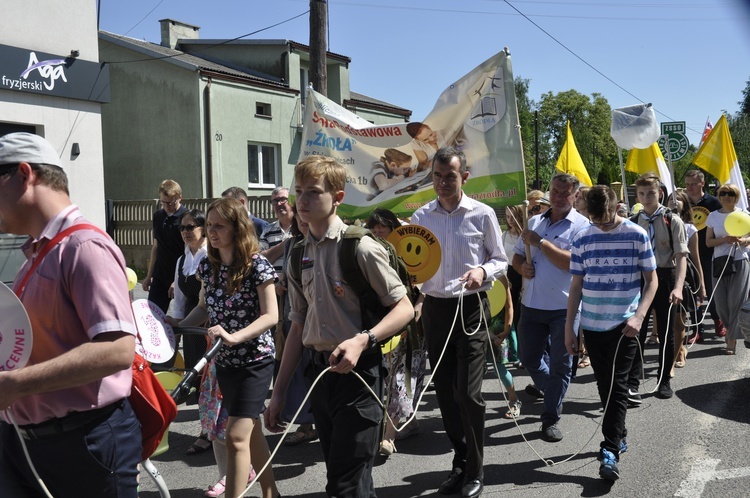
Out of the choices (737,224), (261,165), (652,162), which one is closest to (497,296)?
(737,224)

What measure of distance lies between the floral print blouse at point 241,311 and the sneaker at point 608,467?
88.6 inches

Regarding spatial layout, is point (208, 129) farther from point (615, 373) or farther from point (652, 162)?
point (615, 373)

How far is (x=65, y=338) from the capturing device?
2355 millimetres

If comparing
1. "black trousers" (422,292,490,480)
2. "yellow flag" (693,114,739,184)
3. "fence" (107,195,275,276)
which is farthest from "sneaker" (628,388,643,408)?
"fence" (107,195,275,276)

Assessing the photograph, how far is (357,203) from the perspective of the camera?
7.82 metres

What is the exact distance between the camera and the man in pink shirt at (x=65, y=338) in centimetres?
229

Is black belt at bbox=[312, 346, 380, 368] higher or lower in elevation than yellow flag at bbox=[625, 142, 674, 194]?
lower

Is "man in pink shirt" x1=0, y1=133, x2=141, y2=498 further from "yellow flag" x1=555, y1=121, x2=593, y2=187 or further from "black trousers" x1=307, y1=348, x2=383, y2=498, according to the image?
"yellow flag" x1=555, y1=121, x2=593, y2=187

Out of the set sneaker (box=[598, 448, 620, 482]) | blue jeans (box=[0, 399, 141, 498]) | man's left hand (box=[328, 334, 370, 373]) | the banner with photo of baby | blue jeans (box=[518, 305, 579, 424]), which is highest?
the banner with photo of baby

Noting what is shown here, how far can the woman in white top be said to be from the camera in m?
9.29

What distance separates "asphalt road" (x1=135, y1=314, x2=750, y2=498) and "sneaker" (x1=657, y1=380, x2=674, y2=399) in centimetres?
8

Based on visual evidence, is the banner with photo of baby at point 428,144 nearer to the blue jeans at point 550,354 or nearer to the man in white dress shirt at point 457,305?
the blue jeans at point 550,354

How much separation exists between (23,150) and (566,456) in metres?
4.32

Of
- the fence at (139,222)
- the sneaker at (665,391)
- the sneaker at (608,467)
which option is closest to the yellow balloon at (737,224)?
the sneaker at (665,391)
